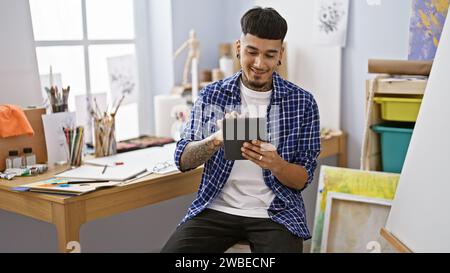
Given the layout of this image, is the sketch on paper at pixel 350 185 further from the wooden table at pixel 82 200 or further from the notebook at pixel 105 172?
the notebook at pixel 105 172

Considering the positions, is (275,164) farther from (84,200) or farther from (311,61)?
(311,61)

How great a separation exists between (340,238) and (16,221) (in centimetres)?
134

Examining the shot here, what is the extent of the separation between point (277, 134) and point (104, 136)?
2.59ft

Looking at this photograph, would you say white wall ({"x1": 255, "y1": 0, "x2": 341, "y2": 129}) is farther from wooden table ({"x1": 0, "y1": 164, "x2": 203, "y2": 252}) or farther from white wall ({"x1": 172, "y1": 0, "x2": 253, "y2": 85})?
wooden table ({"x1": 0, "y1": 164, "x2": 203, "y2": 252})

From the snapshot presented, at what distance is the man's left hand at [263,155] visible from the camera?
192 centimetres

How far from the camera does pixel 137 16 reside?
315cm

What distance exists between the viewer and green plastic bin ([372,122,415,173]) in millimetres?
2523

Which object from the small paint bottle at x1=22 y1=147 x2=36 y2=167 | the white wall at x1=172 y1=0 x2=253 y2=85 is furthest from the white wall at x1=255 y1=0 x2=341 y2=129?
the small paint bottle at x1=22 y1=147 x2=36 y2=167

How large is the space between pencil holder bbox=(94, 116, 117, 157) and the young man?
530mm

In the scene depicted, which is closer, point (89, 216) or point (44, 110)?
point (89, 216)

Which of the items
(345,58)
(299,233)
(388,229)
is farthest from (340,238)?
(345,58)

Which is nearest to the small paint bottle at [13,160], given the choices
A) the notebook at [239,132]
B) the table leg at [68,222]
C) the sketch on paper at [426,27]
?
the table leg at [68,222]

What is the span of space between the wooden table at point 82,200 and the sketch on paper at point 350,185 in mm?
640

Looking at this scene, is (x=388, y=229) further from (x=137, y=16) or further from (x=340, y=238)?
(x=137, y=16)
